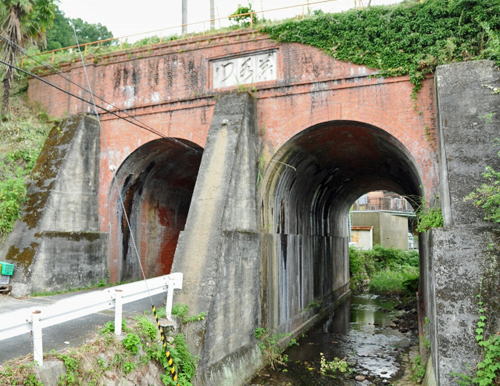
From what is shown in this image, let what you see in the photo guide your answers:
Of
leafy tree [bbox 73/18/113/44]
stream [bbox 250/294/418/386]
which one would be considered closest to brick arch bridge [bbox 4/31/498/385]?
stream [bbox 250/294/418/386]

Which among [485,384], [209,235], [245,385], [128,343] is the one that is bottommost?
[245,385]

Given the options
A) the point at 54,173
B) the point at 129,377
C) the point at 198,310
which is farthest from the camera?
the point at 54,173

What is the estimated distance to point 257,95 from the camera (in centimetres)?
1068

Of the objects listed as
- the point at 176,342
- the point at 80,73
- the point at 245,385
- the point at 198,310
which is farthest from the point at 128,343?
the point at 80,73

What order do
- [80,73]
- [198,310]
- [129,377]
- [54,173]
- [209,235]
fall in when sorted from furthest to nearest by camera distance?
[80,73] < [54,173] < [209,235] < [198,310] < [129,377]

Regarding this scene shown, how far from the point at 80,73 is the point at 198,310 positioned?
30.7 feet

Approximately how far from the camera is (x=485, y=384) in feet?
18.6

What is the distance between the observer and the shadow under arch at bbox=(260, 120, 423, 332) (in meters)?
10.1

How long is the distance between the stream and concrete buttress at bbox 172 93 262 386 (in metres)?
1.04

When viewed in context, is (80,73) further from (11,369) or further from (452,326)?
(452,326)

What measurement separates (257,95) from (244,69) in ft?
2.93

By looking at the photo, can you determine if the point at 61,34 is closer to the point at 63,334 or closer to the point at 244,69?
the point at 244,69

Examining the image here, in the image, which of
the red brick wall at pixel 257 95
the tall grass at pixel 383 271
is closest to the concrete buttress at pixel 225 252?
the red brick wall at pixel 257 95

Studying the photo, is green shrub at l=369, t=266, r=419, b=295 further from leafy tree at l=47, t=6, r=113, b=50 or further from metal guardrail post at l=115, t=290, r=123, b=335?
leafy tree at l=47, t=6, r=113, b=50
